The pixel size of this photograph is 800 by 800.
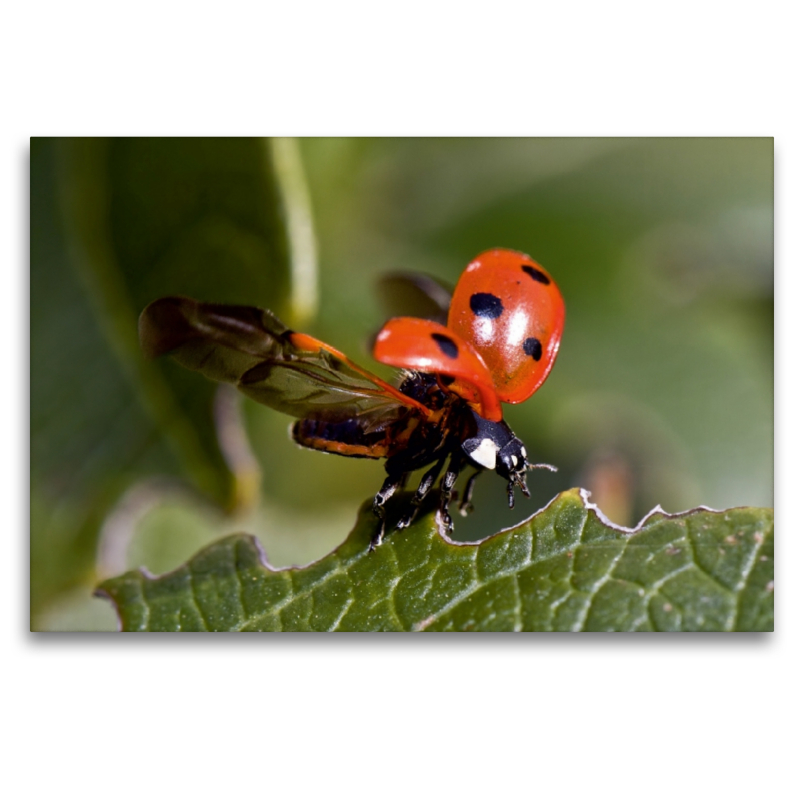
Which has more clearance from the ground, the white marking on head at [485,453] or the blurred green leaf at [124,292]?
the blurred green leaf at [124,292]

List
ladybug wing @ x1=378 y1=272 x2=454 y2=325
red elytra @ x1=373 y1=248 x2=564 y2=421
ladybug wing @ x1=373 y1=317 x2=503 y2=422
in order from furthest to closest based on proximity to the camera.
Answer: ladybug wing @ x1=378 y1=272 x2=454 y2=325, red elytra @ x1=373 y1=248 x2=564 y2=421, ladybug wing @ x1=373 y1=317 x2=503 y2=422

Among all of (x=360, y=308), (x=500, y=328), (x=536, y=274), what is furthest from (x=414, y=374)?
(x=360, y=308)

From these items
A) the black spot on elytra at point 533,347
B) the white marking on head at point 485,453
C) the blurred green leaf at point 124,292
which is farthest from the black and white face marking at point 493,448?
the blurred green leaf at point 124,292

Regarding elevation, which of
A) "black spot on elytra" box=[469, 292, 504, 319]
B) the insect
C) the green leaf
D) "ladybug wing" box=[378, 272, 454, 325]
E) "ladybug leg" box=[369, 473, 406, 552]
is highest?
"ladybug wing" box=[378, 272, 454, 325]

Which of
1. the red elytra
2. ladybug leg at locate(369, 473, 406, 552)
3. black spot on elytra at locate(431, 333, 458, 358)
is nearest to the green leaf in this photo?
ladybug leg at locate(369, 473, 406, 552)

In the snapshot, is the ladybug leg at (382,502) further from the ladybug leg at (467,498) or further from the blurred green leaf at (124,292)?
the blurred green leaf at (124,292)

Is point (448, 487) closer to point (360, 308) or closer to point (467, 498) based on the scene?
point (467, 498)

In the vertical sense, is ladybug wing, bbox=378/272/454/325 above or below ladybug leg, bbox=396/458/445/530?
above

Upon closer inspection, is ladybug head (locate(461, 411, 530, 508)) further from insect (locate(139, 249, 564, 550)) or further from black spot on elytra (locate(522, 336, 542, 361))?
black spot on elytra (locate(522, 336, 542, 361))
